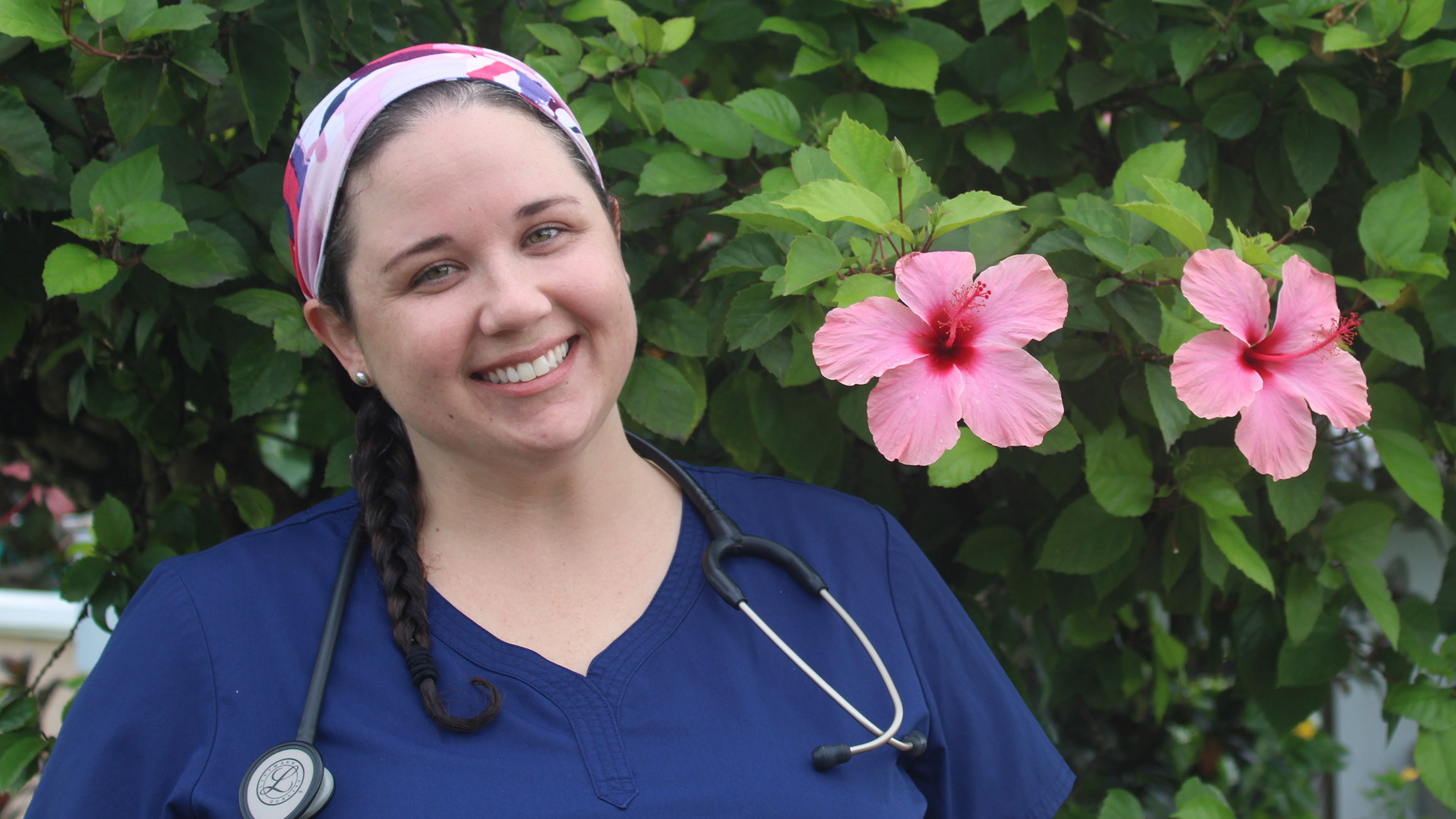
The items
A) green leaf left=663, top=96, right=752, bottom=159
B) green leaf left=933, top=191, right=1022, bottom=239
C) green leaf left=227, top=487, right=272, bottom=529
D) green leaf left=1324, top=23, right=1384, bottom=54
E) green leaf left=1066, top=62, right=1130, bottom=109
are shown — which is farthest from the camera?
green leaf left=227, top=487, right=272, bottom=529

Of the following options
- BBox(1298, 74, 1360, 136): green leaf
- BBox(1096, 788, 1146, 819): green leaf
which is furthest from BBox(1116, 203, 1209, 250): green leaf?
BBox(1096, 788, 1146, 819): green leaf

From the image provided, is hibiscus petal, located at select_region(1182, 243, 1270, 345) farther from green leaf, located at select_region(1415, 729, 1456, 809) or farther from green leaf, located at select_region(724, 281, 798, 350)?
green leaf, located at select_region(1415, 729, 1456, 809)

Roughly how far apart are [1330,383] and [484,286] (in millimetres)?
862

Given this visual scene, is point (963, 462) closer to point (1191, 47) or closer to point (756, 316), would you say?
point (756, 316)

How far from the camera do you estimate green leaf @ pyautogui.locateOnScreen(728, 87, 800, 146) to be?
1367mm

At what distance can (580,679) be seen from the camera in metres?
1.16

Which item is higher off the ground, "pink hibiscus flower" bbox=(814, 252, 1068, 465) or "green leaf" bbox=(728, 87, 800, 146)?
"green leaf" bbox=(728, 87, 800, 146)

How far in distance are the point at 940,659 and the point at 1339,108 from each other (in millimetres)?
921

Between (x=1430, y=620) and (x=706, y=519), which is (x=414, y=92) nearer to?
(x=706, y=519)

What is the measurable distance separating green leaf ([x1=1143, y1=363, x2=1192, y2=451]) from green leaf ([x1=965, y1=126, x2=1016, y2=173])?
1.45ft

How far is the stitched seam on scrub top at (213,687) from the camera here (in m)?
1.00

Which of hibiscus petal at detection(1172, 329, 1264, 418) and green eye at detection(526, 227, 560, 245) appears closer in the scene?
hibiscus petal at detection(1172, 329, 1264, 418)

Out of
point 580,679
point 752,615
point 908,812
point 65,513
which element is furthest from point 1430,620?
point 65,513

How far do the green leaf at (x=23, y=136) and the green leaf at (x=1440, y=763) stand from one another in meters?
1.97
